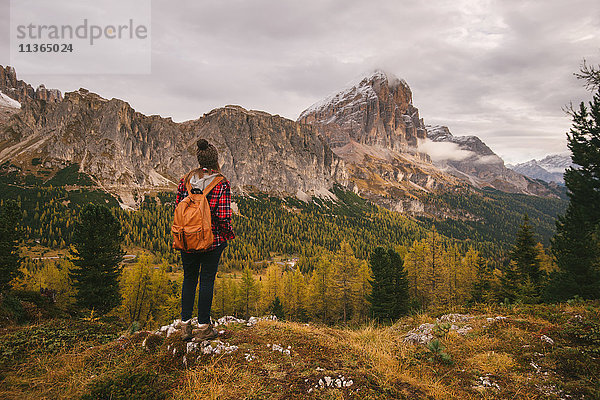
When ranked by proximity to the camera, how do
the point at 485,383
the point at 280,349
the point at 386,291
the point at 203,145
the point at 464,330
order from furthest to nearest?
the point at 386,291 < the point at 464,330 < the point at 203,145 < the point at 280,349 < the point at 485,383

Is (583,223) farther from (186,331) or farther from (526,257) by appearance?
(186,331)

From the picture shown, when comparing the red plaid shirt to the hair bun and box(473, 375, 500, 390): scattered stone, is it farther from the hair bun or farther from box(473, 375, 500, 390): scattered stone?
box(473, 375, 500, 390): scattered stone

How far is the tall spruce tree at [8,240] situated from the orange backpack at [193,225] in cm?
2698

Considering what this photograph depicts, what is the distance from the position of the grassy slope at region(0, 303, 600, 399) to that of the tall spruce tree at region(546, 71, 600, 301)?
1675 centimetres

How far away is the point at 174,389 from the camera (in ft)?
11.4

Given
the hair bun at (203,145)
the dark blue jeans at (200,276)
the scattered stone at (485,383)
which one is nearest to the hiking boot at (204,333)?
the dark blue jeans at (200,276)

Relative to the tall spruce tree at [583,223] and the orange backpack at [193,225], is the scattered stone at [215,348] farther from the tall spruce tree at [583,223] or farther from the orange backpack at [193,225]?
the tall spruce tree at [583,223]

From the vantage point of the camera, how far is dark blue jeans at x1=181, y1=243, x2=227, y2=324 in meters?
5.18

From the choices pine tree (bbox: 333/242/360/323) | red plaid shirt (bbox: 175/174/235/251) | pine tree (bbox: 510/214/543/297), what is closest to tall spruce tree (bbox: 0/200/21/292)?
red plaid shirt (bbox: 175/174/235/251)

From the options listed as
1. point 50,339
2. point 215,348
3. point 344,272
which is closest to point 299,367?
point 215,348

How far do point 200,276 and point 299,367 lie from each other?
254cm

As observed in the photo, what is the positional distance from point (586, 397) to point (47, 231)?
159372mm

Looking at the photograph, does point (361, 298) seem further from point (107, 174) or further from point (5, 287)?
point (107, 174)

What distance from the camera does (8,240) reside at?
70.2 ft
